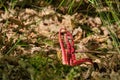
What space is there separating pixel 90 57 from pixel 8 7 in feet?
3.23

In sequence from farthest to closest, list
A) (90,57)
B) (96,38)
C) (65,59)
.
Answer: (96,38), (90,57), (65,59)

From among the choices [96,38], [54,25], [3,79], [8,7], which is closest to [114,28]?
[96,38]

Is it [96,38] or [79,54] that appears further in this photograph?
[96,38]

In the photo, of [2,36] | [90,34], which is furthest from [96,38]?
[2,36]

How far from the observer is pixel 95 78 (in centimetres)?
241

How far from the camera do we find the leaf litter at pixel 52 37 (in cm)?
259

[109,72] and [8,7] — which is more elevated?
[8,7]

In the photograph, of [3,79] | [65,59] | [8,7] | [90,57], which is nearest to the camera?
[3,79]

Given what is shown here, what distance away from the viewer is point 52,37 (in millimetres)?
2922

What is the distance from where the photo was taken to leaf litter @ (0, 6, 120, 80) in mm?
2586

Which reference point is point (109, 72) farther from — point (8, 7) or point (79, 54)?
point (8, 7)

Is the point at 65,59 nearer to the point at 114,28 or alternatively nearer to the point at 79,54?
the point at 79,54

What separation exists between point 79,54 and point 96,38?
335 millimetres

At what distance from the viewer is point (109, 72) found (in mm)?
2535
